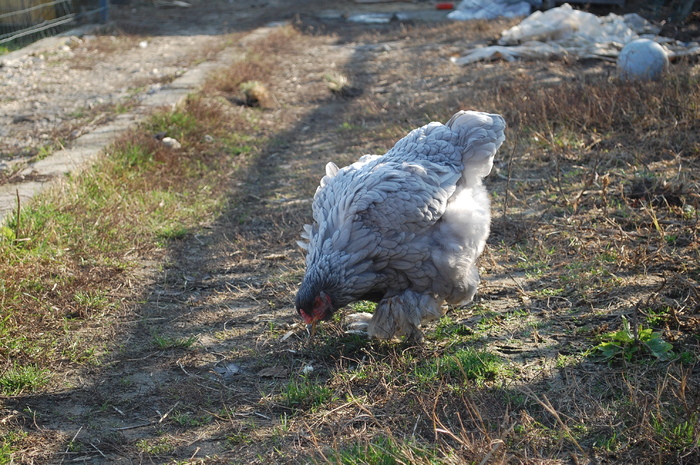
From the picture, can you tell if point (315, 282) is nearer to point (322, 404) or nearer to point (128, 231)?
point (322, 404)

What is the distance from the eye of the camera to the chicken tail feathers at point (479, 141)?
333 centimetres

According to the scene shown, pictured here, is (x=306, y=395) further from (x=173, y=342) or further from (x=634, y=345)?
(x=634, y=345)

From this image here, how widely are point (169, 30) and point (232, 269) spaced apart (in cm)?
1022

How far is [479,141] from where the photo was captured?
11.0 ft

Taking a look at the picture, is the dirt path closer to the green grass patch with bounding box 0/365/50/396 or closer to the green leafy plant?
the green grass patch with bounding box 0/365/50/396

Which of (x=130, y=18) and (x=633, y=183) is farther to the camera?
(x=130, y=18)

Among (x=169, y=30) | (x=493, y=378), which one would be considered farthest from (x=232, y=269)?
(x=169, y=30)

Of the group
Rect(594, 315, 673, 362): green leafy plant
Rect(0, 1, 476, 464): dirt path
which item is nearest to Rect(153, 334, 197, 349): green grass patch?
Rect(0, 1, 476, 464): dirt path

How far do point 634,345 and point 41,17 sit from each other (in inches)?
442

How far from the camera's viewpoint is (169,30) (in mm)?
12703

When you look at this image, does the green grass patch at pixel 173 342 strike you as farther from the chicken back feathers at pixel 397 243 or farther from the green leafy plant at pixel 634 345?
the green leafy plant at pixel 634 345

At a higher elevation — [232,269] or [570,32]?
[570,32]

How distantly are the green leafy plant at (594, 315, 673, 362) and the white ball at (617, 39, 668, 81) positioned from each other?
14.5 feet

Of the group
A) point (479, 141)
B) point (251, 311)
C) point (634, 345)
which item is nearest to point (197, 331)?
point (251, 311)
